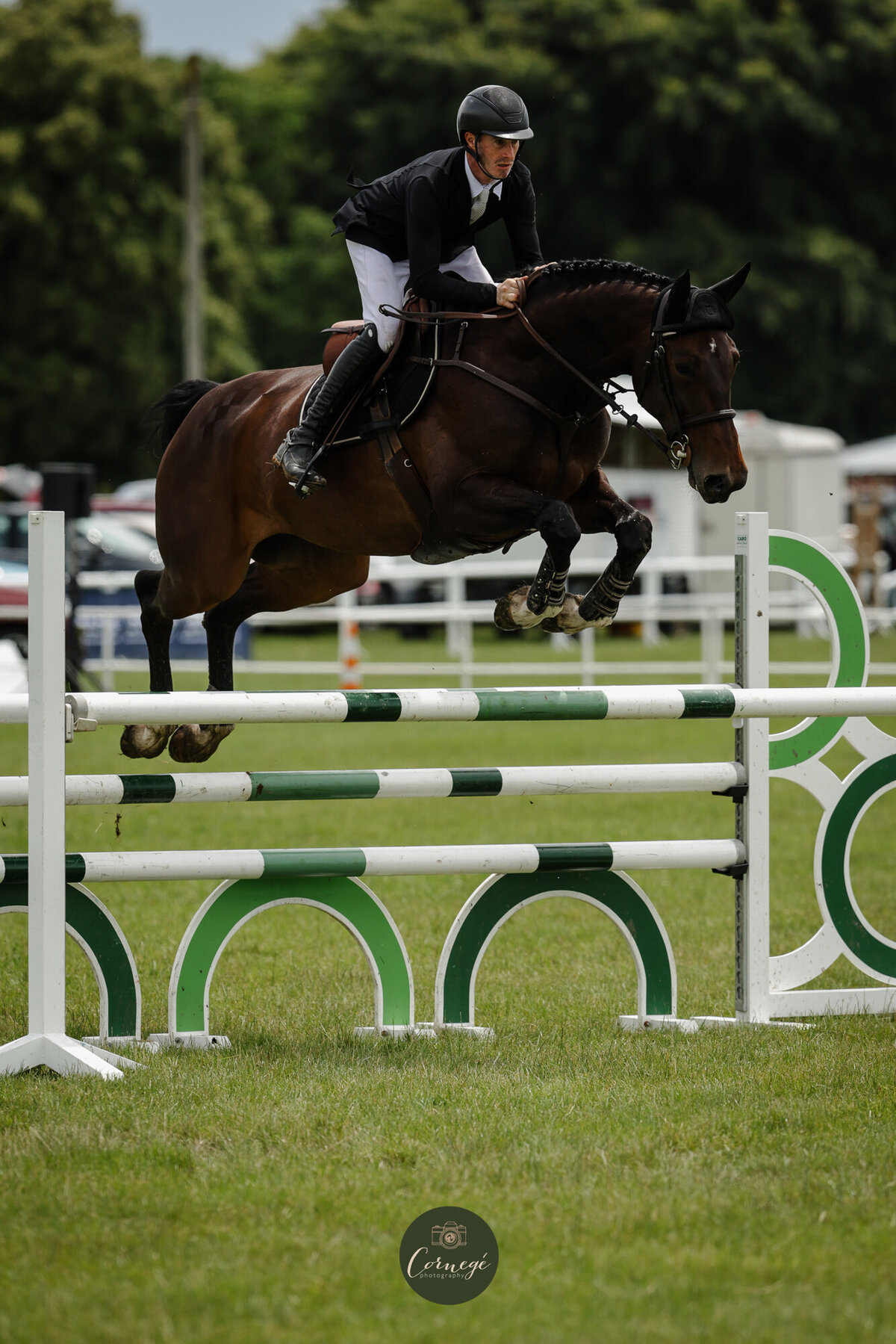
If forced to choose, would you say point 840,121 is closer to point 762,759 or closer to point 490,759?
point 490,759

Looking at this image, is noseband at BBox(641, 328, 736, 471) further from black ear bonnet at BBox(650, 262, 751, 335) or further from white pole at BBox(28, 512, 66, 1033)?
white pole at BBox(28, 512, 66, 1033)

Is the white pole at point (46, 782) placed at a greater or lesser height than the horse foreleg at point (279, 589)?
lesser

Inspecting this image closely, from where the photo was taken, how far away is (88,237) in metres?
30.6

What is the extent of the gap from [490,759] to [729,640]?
11.4 m

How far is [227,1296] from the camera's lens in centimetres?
255

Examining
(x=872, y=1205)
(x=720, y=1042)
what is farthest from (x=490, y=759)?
(x=872, y=1205)

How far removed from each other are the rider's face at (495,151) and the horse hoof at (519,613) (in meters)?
1.25

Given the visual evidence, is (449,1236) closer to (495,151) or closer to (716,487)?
(716,487)

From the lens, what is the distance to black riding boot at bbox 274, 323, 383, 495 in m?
4.80

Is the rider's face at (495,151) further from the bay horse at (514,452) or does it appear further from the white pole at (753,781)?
the white pole at (753,781)

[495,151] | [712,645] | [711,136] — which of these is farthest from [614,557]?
[711,136]

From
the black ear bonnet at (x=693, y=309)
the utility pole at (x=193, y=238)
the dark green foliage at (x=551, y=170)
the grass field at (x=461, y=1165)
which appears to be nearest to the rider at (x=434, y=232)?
the black ear bonnet at (x=693, y=309)

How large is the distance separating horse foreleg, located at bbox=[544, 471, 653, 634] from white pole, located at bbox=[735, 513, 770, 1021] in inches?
12.0

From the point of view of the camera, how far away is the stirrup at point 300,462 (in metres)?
4.80
